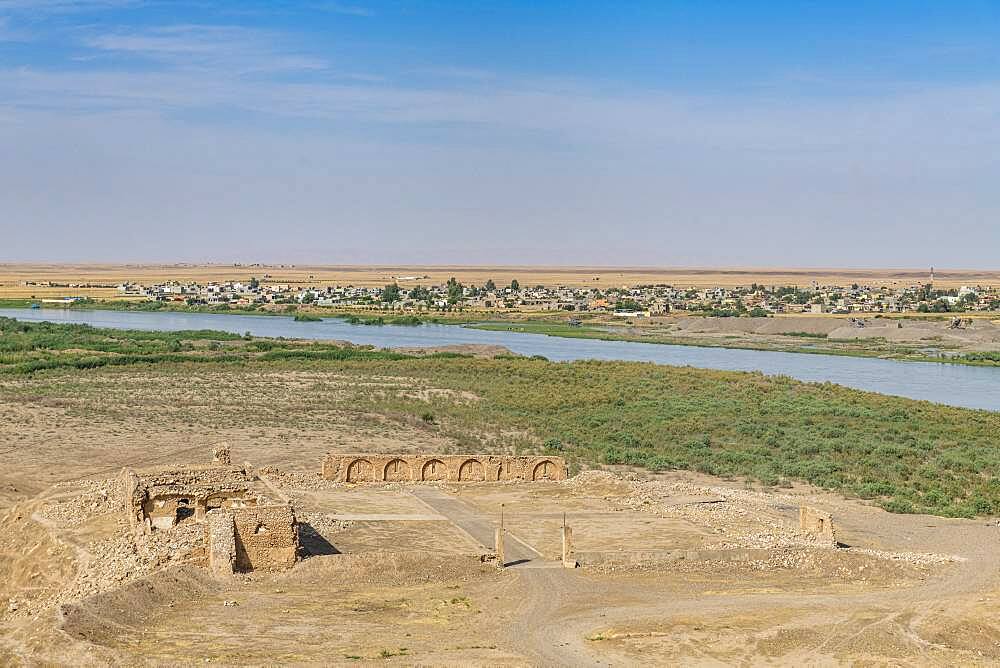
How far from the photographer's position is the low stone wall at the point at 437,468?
85.7ft

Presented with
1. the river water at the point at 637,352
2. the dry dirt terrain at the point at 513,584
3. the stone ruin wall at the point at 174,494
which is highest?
the stone ruin wall at the point at 174,494

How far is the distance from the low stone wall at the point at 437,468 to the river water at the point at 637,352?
Answer: 24645 mm

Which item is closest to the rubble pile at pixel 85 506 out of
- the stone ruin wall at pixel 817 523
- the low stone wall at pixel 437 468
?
the low stone wall at pixel 437 468

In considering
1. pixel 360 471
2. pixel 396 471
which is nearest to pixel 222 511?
pixel 360 471

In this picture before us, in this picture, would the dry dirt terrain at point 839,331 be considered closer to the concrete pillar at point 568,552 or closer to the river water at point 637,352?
the river water at point 637,352

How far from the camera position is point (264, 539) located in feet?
56.9

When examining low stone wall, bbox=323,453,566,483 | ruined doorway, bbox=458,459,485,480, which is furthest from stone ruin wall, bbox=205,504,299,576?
ruined doorway, bbox=458,459,485,480

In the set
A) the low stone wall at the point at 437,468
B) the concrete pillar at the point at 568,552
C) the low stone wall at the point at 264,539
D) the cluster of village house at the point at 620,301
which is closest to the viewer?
the low stone wall at the point at 264,539

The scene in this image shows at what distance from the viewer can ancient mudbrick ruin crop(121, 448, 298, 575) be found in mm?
17062

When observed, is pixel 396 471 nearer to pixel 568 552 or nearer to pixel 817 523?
pixel 568 552

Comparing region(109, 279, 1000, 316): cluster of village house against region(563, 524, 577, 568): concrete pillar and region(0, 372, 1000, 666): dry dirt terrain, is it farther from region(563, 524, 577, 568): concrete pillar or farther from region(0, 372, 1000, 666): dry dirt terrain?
region(563, 524, 577, 568): concrete pillar

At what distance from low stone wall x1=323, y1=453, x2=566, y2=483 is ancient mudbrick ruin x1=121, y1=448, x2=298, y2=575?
259cm

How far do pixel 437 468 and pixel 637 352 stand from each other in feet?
149

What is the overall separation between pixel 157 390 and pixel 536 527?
2428cm
